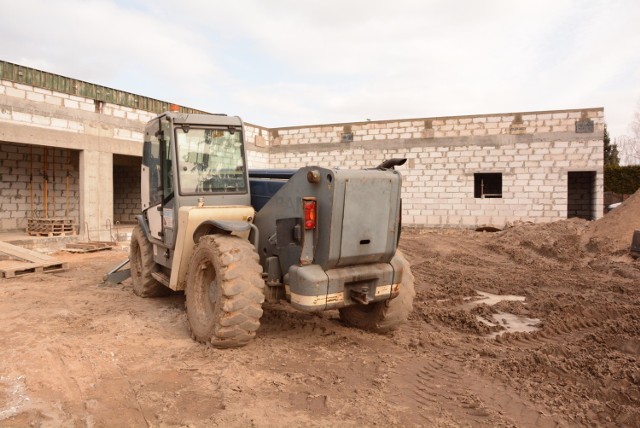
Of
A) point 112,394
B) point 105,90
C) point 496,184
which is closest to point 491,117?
point 496,184

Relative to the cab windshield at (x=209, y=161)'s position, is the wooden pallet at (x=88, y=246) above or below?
below

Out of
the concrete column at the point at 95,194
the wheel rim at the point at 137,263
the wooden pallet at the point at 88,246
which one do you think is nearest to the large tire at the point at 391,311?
the wheel rim at the point at 137,263

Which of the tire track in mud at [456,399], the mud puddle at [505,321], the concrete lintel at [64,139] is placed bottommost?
the mud puddle at [505,321]

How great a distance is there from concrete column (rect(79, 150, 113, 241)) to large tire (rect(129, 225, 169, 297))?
6052 mm

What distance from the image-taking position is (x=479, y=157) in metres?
15.6

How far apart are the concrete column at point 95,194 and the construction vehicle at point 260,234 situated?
7.13 meters

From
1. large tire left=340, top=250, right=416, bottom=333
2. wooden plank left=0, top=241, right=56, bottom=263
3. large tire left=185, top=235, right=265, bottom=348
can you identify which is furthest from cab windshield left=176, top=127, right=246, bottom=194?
wooden plank left=0, top=241, right=56, bottom=263

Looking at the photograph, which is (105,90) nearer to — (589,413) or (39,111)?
(39,111)

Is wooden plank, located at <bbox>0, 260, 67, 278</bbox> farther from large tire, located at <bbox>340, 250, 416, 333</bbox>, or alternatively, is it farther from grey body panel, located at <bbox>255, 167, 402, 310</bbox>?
large tire, located at <bbox>340, 250, 416, 333</bbox>

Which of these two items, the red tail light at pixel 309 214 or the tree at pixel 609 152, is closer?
the red tail light at pixel 309 214

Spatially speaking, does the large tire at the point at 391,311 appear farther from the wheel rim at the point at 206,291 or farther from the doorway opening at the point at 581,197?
the doorway opening at the point at 581,197

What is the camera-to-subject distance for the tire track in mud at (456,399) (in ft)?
10.4

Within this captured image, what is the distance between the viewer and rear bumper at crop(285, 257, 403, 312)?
4133 mm

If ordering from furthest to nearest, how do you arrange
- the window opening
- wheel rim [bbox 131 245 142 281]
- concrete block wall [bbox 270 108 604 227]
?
the window opening < concrete block wall [bbox 270 108 604 227] < wheel rim [bbox 131 245 142 281]
